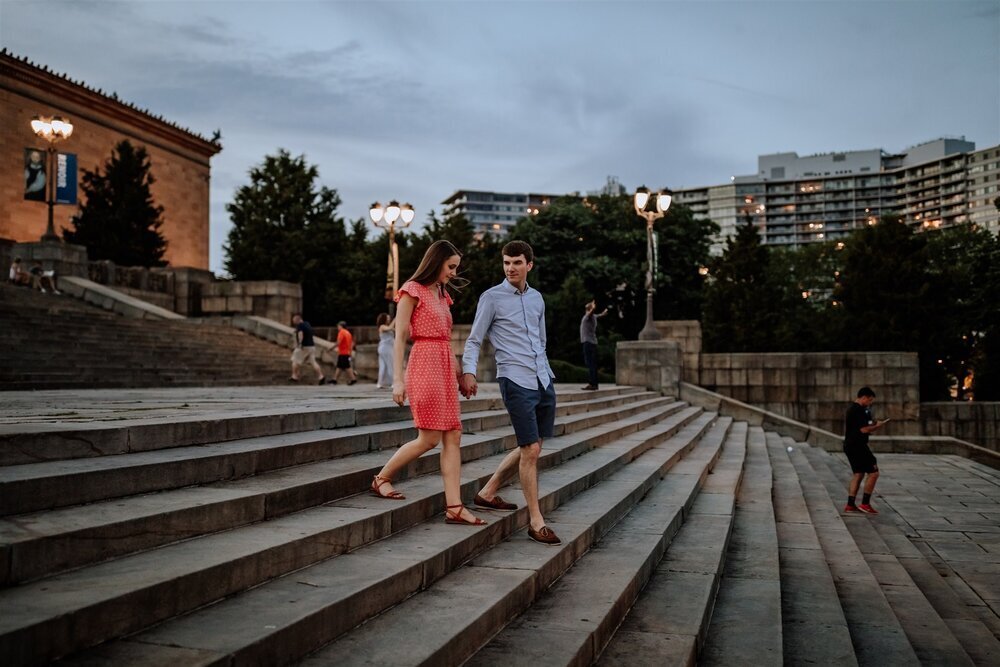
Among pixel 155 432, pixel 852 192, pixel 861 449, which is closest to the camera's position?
pixel 155 432

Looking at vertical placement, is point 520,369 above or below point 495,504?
above

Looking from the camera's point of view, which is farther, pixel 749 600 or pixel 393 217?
pixel 393 217

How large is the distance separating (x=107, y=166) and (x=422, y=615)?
36.4m

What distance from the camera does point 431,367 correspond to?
174 inches

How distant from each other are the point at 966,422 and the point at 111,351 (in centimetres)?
2058

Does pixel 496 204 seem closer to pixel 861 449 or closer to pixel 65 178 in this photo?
pixel 65 178

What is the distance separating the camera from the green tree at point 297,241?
36594 mm

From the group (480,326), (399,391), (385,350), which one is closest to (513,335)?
(480,326)

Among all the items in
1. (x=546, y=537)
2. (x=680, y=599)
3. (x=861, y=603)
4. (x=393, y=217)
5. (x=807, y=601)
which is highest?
(x=393, y=217)

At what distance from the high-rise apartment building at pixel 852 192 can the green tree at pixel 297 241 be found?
88.2m

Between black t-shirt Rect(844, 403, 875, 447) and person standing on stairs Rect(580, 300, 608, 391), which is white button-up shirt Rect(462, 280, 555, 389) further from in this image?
person standing on stairs Rect(580, 300, 608, 391)

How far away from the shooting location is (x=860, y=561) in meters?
6.28

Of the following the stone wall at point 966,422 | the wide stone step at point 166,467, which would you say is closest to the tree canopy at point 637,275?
the stone wall at point 966,422

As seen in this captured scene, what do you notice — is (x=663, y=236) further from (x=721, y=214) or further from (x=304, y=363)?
(x=721, y=214)
